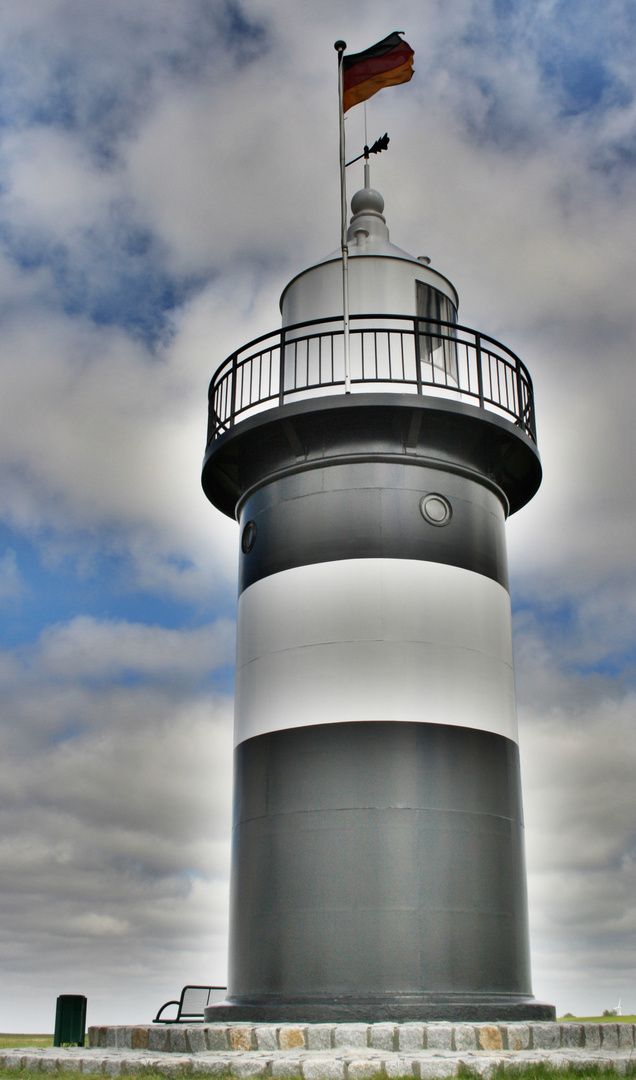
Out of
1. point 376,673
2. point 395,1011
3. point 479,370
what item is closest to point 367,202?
point 479,370

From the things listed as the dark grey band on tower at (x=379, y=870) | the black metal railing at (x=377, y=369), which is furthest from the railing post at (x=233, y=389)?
the dark grey band on tower at (x=379, y=870)

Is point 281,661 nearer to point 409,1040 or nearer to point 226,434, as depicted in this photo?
point 226,434

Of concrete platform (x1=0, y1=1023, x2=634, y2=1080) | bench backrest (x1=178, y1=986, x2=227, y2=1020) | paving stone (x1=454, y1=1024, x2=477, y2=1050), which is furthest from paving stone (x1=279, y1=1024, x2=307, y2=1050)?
bench backrest (x1=178, y1=986, x2=227, y2=1020)

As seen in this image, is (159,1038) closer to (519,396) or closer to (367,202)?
(519,396)

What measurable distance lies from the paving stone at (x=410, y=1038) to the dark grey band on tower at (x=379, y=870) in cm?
118

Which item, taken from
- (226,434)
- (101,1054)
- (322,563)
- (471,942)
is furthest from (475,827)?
(226,434)

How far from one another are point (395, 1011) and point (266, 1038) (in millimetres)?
1639

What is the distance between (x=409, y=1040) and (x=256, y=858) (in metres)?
3.08

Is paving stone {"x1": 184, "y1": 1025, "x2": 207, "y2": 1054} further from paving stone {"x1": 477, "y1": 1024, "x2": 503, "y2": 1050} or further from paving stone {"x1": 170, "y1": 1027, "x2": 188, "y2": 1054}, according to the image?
paving stone {"x1": 477, "y1": 1024, "x2": 503, "y2": 1050}

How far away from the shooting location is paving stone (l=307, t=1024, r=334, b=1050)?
8.71 m

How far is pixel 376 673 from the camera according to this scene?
11.3 meters

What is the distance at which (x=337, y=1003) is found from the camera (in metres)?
10.1

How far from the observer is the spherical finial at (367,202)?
15406 millimetres

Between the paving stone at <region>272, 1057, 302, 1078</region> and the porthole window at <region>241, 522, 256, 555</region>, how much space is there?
6.77 meters
